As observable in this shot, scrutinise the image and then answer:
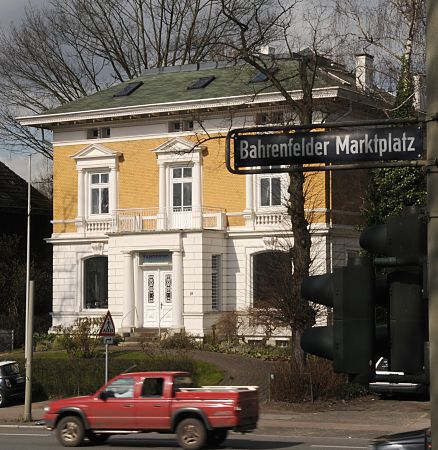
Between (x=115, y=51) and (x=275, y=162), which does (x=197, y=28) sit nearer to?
(x=115, y=51)

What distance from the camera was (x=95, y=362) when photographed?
116 ft

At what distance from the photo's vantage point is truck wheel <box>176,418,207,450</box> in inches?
835

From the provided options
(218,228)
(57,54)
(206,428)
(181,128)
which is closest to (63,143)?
(181,128)

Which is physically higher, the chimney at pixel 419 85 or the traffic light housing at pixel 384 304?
the chimney at pixel 419 85

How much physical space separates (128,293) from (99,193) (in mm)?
5252

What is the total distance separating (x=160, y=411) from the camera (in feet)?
71.9

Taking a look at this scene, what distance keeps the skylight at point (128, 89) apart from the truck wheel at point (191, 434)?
30553mm

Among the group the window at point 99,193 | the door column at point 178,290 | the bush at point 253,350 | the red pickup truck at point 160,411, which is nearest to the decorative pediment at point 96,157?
the window at point 99,193

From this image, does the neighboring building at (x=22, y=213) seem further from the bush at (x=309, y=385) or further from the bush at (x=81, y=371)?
the bush at (x=309, y=385)

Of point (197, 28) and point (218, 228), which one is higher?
point (197, 28)

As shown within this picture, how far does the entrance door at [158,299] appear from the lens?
151ft

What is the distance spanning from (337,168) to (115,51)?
191ft

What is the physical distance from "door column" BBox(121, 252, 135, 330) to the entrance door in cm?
58

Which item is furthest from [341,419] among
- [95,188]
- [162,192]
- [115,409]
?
[95,188]
